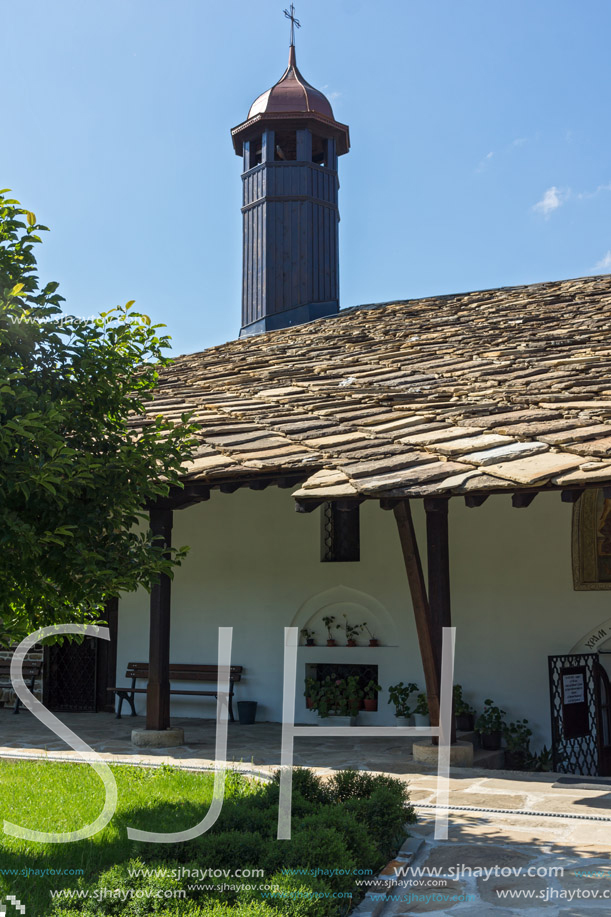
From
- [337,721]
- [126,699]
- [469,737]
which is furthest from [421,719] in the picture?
[126,699]

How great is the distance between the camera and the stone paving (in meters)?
3.56

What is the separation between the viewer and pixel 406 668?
846 centimetres

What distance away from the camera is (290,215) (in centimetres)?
1346

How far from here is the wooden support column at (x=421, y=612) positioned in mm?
6340

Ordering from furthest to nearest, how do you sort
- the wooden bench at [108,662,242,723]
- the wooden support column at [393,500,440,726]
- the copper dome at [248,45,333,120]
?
the copper dome at [248,45,333,120]
the wooden bench at [108,662,242,723]
the wooden support column at [393,500,440,726]

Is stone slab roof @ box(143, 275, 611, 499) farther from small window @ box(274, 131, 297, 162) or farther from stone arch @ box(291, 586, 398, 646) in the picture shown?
small window @ box(274, 131, 297, 162)

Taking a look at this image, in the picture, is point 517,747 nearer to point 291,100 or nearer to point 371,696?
point 371,696

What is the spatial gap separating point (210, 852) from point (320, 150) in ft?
40.8

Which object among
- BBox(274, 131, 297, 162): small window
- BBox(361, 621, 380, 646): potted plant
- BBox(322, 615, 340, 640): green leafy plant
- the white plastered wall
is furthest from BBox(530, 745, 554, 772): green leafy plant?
BBox(274, 131, 297, 162): small window

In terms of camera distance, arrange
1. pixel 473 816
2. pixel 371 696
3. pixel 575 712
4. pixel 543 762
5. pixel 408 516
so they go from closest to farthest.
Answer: pixel 473 816 → pixel 408 516 → pixel 575 712 → pixel 543 762 → pixel 371 696

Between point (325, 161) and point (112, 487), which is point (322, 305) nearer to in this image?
point (325, 161)

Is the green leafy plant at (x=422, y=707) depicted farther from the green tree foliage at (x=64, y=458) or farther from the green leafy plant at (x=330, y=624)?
the green tree foliage at (x=64, y=458)

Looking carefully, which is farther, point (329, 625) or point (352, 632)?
point (329, 625)

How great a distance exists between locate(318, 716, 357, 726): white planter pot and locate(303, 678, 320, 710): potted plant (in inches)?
6.8
